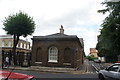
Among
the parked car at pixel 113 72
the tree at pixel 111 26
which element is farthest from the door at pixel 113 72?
the tree at pixel 111 26

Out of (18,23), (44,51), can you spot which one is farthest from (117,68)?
(18,23)

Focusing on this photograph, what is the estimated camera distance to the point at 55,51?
86.0 ft

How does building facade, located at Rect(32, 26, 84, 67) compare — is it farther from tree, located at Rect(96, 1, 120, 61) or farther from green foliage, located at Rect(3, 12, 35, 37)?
green foliage, located at Rect(3, 12, 35, 37)

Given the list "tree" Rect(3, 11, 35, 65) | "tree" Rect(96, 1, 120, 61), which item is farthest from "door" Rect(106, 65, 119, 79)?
"tree" Rect(3, 11, 35, 65)

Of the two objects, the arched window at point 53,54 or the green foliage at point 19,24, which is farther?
the green foliage at point 19,24

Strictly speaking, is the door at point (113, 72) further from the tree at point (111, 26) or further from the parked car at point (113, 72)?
the tree at point (111, 26)

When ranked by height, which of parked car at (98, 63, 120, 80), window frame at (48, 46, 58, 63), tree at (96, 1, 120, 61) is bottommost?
parked car at (98, 63, 120, 80)

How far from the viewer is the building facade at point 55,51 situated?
83.5 feet

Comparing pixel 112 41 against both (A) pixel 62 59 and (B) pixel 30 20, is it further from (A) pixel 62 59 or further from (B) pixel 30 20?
(B) pixel 30 20

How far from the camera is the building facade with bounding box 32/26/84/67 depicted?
25.4 m

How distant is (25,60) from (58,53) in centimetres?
603

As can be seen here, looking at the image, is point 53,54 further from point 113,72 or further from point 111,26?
point 113,72

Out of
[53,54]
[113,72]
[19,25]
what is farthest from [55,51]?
[113,72]

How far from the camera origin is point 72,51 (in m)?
25.4
